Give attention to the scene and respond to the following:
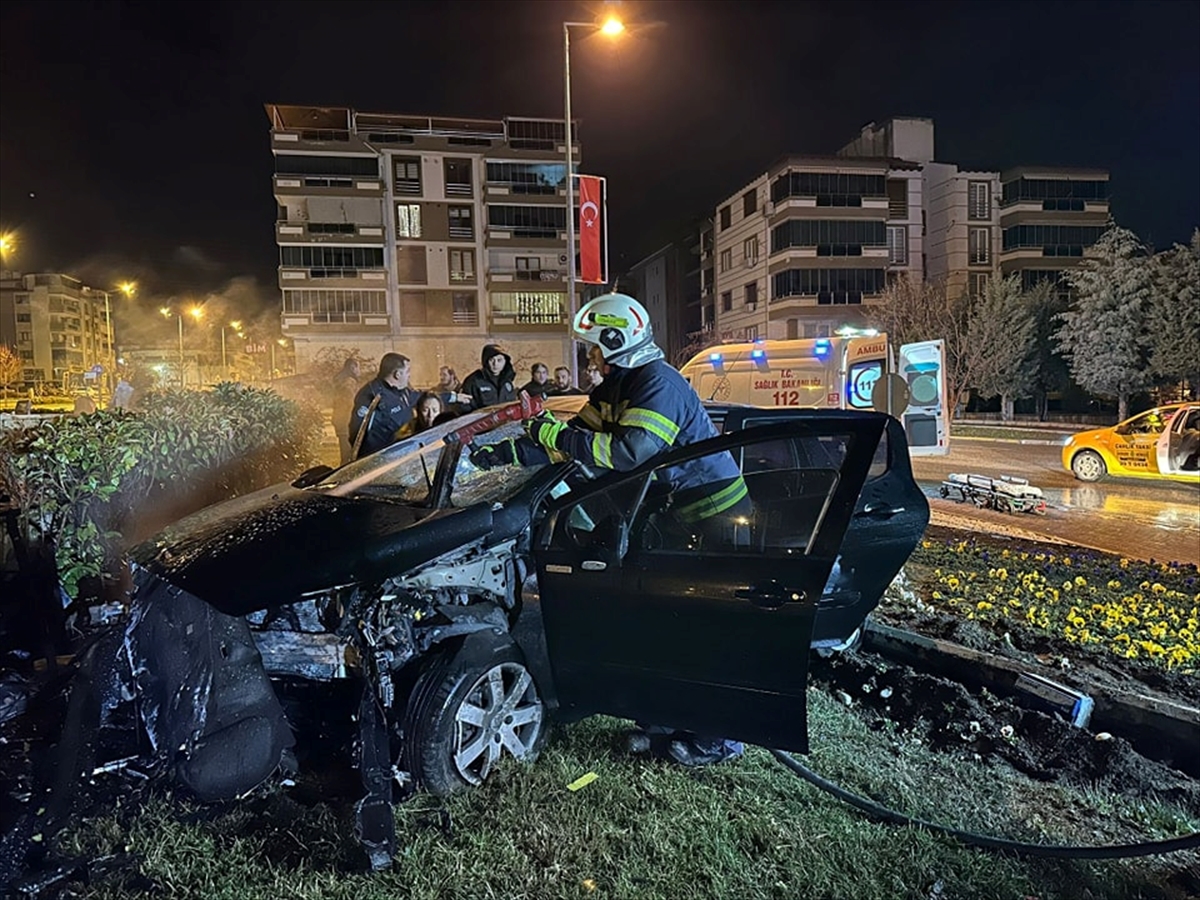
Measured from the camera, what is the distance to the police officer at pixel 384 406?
6391mm

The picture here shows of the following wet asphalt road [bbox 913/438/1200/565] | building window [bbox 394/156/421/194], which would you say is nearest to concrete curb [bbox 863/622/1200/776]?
wet asphalt road [bbox 913/438/1200/565]

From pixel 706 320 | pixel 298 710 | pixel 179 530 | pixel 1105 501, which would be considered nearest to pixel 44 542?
pixel 179 530

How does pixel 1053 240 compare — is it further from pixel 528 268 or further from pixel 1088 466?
pixel 1088 466

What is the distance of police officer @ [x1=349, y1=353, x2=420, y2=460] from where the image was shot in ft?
21.0

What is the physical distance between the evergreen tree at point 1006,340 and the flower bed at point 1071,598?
29618 millimetres

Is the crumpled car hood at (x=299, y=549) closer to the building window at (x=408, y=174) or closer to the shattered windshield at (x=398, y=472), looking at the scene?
the shattered windshield at (x=398, y=472)

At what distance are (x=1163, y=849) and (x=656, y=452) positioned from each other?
226 cm

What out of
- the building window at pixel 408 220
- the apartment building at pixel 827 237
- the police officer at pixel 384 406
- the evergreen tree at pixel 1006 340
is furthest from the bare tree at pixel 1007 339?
the police officer at pixel 384 406

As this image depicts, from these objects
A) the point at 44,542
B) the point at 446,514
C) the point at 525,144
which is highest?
the point at 525,144

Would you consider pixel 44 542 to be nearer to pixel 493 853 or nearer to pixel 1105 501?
pixel 493 853

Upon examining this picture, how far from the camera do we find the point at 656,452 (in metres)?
3.33

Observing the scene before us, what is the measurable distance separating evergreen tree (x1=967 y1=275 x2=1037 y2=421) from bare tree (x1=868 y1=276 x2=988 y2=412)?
371 mm

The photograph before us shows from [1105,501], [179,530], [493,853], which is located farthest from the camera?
[1105,501]

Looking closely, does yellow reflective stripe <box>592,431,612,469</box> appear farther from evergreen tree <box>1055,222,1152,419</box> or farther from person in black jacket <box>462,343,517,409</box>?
evergreen tree <box>1055,222,1152,419</box>
